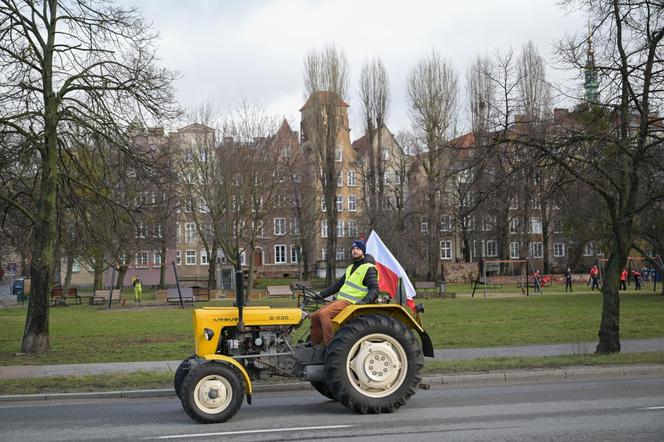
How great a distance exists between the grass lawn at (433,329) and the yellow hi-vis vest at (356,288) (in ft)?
26.9

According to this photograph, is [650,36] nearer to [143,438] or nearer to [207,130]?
[143,438]

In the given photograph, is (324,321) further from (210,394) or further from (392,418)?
(210,394)

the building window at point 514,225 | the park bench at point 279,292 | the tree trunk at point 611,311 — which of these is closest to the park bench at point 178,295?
the park bench at point 279,292

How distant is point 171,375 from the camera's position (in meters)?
13.5

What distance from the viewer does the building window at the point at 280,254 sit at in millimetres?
86312

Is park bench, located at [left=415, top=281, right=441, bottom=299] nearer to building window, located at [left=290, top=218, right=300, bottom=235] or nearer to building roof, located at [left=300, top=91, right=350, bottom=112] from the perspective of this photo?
building window, located at [left=290, top=218, right=300, bottom=235]

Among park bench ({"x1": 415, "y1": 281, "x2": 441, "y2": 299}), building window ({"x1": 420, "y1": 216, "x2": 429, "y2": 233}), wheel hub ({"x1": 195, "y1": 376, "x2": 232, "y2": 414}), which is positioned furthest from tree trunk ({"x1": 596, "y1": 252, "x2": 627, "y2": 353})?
building window ({"x1": 420, "y1": 216, "x2": 429, "y2": 233})

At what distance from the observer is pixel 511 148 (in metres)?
15.7

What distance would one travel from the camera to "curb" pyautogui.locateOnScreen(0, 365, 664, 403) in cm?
1212

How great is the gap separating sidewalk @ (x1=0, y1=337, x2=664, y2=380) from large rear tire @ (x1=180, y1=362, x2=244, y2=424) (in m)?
5.86

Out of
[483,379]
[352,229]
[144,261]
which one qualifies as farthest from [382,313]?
[144,261]

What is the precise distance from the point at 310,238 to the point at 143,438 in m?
50.9

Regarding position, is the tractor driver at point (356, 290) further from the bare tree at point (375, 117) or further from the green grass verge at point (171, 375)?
the bare tree at point (375, 117)

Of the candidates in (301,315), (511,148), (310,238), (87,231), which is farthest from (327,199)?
(301,315)
